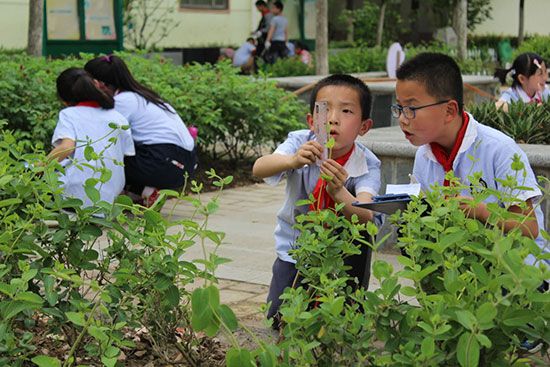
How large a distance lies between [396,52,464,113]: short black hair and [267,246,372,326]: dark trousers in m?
0.76

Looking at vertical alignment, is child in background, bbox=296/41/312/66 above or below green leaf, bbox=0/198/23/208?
below

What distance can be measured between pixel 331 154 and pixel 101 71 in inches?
148

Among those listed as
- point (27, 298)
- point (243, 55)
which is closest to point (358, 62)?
point (243, 55)

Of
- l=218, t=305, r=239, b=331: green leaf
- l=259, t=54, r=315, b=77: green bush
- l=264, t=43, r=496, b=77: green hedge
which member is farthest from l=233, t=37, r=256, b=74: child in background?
l=218, t=305, r=239, b=331: green leaf

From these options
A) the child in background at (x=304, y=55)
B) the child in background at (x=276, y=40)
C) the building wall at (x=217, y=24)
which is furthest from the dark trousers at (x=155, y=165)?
the building wall at (x=217, y=24)

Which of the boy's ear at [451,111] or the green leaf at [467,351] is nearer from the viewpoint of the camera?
the green leaf at [467,351]

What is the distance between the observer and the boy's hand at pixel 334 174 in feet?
12.8

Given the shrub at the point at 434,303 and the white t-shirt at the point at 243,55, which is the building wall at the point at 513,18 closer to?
the white t-shirt at the point at 243,55

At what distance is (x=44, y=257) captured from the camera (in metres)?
3.49

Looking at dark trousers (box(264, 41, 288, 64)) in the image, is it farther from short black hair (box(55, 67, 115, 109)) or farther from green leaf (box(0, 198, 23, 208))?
green leaf (box(0, 198, 23, 208))

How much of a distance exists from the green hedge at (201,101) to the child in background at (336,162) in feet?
12.9

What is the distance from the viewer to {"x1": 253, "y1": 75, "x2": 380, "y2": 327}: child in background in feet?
13.9

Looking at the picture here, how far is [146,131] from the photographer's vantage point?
7766 mm

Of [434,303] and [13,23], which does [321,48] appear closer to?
[13,23]
